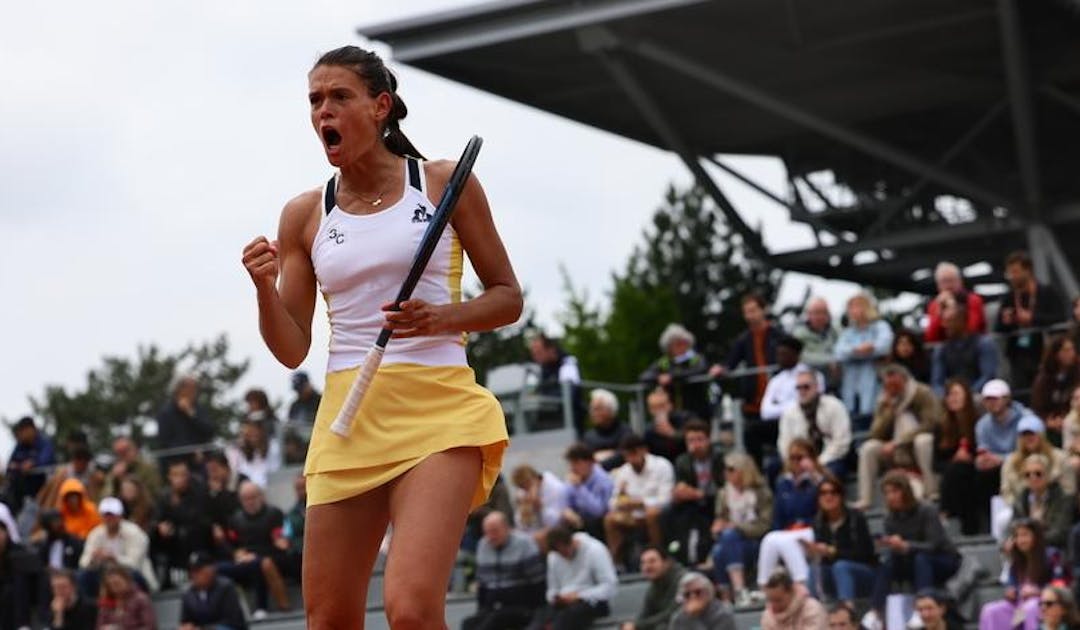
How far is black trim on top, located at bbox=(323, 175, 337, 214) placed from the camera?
20.2ft

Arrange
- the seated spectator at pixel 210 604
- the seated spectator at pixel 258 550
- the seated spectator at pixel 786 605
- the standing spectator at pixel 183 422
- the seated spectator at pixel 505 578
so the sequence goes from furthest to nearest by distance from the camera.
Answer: the standing spectator at pixel 183 422 < the seated spectator at pixel 258 550 < the seated spectator at pixel 210 604 < the seated spectator at pixel 505 578 < the seated spectator at pixel 786 605

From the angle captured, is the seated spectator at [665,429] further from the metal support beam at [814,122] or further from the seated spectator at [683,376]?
the metal support beam at [814,122]

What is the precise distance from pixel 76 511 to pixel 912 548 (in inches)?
329

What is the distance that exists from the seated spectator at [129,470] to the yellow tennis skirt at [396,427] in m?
14.2

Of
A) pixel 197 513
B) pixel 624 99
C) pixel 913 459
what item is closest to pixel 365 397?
pixel 913 459

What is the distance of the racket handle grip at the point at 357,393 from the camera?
5.89 meters

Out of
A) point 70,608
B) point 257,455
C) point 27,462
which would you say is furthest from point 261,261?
point 27,462

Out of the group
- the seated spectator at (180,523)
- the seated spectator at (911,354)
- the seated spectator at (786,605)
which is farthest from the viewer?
the seated spectator at (180,523)

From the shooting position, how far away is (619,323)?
1732 inches

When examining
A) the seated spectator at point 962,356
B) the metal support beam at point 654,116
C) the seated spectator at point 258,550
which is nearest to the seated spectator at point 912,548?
the seated spectator at point 962,356

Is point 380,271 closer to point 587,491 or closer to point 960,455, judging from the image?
point 960,455

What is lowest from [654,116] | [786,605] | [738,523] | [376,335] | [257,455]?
[786,605]

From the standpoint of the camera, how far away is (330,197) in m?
6.20

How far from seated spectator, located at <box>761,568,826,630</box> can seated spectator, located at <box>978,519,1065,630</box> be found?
1124 mm
